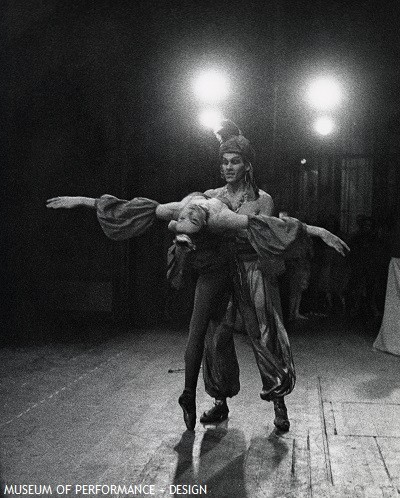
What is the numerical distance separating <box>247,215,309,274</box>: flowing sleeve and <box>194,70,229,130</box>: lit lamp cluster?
6.13 metres

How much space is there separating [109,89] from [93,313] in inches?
155

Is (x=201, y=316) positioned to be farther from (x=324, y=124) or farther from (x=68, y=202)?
(x=324, y=124)

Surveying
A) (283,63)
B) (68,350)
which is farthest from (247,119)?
(68,350)

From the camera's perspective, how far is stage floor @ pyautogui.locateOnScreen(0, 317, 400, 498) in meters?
4.49

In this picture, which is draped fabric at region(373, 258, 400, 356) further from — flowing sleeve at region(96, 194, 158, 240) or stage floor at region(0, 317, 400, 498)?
flowing sleeve at region(96, 194, 158, 240)

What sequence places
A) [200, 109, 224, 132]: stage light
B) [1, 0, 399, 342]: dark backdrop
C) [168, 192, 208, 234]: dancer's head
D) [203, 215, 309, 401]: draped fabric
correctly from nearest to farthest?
[168, 192, 208, 234]: dancer's head → [203, 215, 309, 401]: draped fabric → [200, 109, 224, 132]: stage light → [1, 0, 399, 342]: dark backdrop

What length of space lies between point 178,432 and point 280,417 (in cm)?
81

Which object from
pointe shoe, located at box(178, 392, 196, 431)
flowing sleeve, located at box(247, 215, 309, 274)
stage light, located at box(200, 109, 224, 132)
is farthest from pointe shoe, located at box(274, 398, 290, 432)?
stage light, located at box(200, 109, 224, 132)

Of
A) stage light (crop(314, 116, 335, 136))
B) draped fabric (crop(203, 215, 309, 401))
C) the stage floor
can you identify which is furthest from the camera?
stage light (crop(314, 116, 335, 136))

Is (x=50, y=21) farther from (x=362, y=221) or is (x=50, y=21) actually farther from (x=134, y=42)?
(x=362, y=221)

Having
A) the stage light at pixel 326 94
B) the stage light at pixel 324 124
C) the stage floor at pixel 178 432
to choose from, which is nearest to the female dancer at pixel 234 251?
the stage floor at pixel 178 432

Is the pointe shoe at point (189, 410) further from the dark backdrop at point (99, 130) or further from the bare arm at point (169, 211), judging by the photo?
the dark backdrop at point (99, 130)

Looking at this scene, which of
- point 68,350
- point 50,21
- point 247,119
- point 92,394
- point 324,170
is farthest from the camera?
point 324,170

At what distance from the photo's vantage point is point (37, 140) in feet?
41.3
